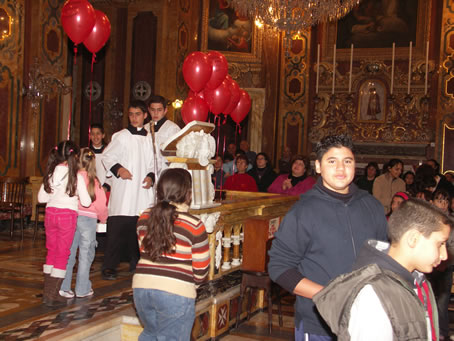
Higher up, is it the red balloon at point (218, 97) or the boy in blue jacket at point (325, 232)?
the red balloon at point (218, 97)

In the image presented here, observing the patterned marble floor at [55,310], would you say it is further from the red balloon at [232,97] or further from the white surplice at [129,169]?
the red balloon at [232,97]

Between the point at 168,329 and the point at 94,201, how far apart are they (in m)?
2.24

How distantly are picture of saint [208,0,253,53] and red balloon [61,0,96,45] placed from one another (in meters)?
8.18

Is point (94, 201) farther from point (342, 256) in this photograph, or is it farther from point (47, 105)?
point (47, 105)

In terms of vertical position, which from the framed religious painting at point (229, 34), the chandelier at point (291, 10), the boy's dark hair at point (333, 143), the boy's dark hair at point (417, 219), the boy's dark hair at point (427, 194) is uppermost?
the framed religious painting at point (229, 34)

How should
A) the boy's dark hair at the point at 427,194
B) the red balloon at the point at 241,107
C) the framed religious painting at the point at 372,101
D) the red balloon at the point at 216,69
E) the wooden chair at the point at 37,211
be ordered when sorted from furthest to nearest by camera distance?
the framed religious painting at the point at 372,101, the red balloon at the point at 241,107, the wooden chair at the point at 37,211, the red balloon at the point at 216,69, the boy's dark hair at the point at 427,194

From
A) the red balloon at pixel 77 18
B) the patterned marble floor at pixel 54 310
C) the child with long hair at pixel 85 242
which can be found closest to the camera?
the patterned marble floor at pixel 54 310

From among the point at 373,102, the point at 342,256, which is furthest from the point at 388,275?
the point at 373,102

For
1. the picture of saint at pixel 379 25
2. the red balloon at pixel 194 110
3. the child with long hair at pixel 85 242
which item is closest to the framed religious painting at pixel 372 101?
the picture of saint at pixel 379 25

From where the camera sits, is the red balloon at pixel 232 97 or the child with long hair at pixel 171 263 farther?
the red balloon at pixel 232 97

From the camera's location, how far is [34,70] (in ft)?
31.6

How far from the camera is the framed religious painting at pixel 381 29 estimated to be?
44.2 ft

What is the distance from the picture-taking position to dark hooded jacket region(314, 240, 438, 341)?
1630 mm

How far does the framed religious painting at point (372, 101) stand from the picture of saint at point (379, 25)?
3.41ft
